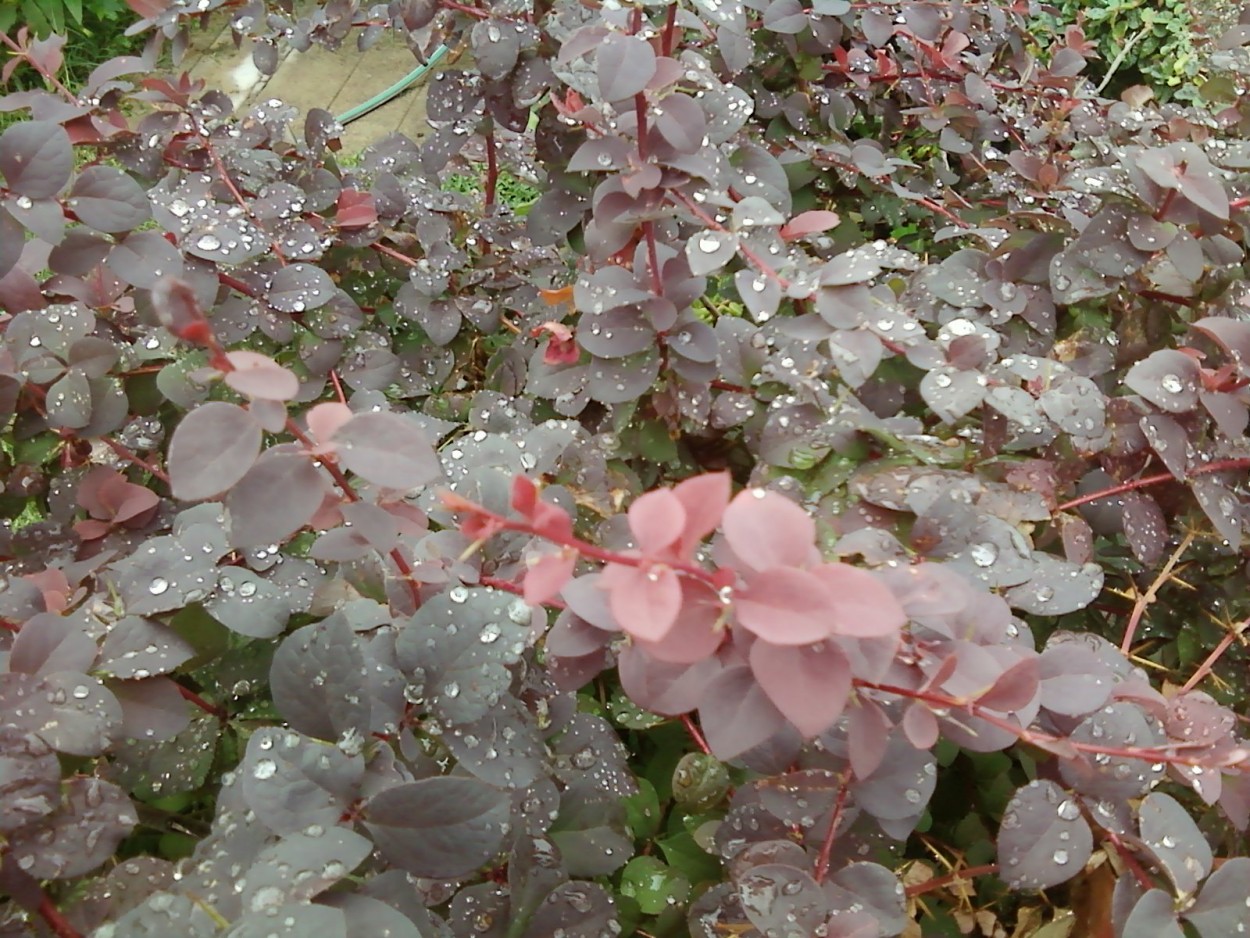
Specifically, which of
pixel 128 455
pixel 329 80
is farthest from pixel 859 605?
pixel 329 80

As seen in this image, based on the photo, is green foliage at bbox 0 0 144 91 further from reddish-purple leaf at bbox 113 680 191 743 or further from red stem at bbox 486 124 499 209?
reddish-purple leaf at bbox 113 680 191 743

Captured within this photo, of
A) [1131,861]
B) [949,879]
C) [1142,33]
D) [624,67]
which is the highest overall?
[624,67]

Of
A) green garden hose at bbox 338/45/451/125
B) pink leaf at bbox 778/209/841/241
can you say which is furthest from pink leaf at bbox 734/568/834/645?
green garden hose at bbox 338/45/451/125

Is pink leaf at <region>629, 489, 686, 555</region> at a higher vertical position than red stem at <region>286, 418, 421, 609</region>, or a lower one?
higher

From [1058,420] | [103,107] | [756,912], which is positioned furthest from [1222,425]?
[103,107]

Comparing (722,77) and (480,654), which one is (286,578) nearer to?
(480,654)

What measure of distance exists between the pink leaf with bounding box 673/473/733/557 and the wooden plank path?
3.04 m

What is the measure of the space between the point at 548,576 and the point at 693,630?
0.24ft

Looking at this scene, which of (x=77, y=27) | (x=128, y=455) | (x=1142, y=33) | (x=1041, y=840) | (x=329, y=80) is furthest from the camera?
(x=77, y=27)

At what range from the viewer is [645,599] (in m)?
0.36

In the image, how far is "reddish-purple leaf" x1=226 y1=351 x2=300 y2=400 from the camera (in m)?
0.39

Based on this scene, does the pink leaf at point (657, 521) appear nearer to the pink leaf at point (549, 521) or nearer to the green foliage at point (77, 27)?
the pink leaf at point (549, 521)

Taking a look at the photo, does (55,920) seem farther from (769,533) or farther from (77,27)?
(77,27)

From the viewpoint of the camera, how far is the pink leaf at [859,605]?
36 centimetres
